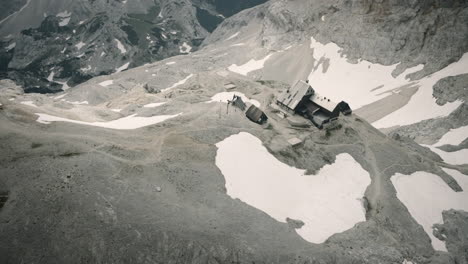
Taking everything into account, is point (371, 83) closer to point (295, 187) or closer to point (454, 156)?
point (454, 156)

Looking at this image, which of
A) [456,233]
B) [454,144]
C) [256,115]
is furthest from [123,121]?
[454,144]

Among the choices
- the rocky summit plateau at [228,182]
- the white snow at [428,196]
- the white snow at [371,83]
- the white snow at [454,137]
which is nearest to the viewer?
the rocky summit plateau at [228,182]

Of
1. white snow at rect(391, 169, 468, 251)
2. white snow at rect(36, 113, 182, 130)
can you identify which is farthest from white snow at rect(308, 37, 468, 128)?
white snow at rect(36, 113, 182, 130)

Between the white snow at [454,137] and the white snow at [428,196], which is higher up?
the white snow at [454,137]

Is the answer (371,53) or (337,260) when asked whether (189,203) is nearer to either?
(337,260)

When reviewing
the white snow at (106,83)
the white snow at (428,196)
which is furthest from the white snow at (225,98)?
the white snow at (106,83)

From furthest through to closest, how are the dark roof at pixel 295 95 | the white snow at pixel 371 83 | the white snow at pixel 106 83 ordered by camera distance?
1. the white snow at pixel 106 83
2. the white snow at pixel 371 83
3. the dark roof at pixel 295 95

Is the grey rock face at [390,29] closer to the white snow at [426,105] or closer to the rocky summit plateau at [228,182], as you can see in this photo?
the white snow at [426,105]

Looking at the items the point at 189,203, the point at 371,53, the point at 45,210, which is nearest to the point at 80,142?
the point at 45,210
